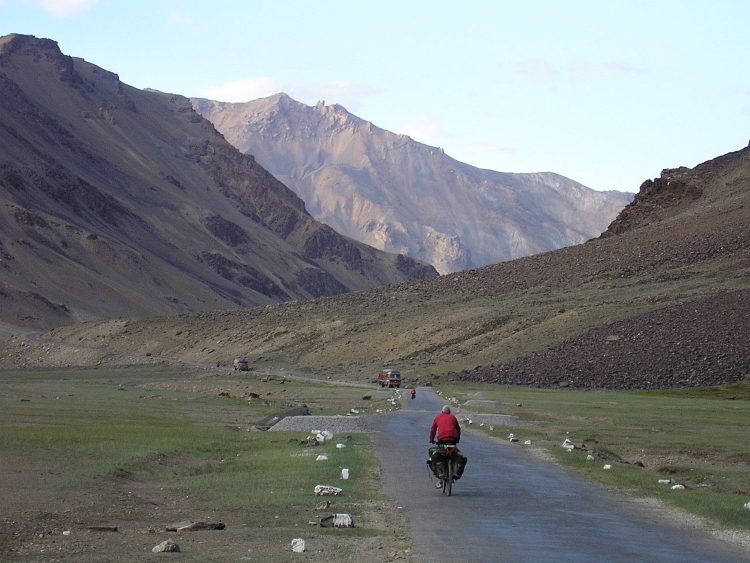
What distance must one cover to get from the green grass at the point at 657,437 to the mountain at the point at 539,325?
30.6 feet

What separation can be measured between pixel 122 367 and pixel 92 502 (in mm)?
83033

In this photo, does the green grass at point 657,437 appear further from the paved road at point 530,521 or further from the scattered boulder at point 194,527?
the scattered boulder at point 194,527

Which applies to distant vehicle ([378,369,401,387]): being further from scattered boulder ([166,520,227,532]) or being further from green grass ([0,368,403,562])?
scattered boulder ([166,520,227,532])

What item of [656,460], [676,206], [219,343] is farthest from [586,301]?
[656,460]

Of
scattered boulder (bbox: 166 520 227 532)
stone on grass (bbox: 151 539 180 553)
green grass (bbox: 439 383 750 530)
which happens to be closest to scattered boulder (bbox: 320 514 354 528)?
scattered boulder (bbox: 166 520 227 532)

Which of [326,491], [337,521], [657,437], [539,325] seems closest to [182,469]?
[326,491]

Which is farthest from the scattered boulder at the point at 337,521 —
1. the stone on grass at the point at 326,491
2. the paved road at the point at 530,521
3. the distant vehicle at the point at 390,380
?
the distant vehicle at the point at 390,380

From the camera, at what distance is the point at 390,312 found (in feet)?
374

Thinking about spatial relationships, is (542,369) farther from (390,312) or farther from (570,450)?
(570,450)

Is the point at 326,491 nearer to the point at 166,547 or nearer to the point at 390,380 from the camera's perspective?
the point at 166,547

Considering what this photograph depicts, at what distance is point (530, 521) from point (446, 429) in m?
4.07

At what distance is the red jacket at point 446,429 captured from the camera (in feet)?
70.2

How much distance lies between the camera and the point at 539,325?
307ft

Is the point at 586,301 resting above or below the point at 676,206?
below
